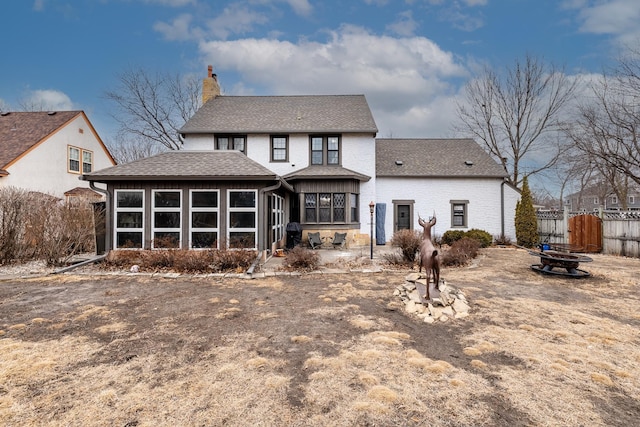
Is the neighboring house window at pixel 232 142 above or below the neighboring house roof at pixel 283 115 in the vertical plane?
below

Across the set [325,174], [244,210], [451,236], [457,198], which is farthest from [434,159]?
[244,210]

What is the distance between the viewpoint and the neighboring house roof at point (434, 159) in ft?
54.6

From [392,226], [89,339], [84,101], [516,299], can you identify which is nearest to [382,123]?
[392,226]

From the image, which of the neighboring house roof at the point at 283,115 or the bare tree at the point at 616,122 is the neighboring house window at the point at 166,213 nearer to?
the neighboring house roof at the point at 283,115

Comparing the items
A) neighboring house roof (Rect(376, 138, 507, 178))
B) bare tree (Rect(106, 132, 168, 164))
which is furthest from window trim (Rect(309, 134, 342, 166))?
bare tree (Rect(106, 132, 168, 164))

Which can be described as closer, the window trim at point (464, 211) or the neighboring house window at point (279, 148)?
the neighboring house window at point (279, 148)

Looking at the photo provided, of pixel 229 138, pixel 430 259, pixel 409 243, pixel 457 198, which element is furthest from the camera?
pixel 457 198

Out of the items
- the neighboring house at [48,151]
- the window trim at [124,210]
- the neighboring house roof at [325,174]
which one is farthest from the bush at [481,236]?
the neighboring house at [48,151]

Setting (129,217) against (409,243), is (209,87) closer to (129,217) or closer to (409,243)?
(129,217)

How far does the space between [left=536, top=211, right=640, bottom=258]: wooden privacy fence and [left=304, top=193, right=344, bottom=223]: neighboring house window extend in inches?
375

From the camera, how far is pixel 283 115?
16812mm

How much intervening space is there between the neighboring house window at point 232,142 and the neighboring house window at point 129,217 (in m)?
6.27

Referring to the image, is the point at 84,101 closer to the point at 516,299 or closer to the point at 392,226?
the point at 392,226

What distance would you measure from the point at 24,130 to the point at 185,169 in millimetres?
12888
